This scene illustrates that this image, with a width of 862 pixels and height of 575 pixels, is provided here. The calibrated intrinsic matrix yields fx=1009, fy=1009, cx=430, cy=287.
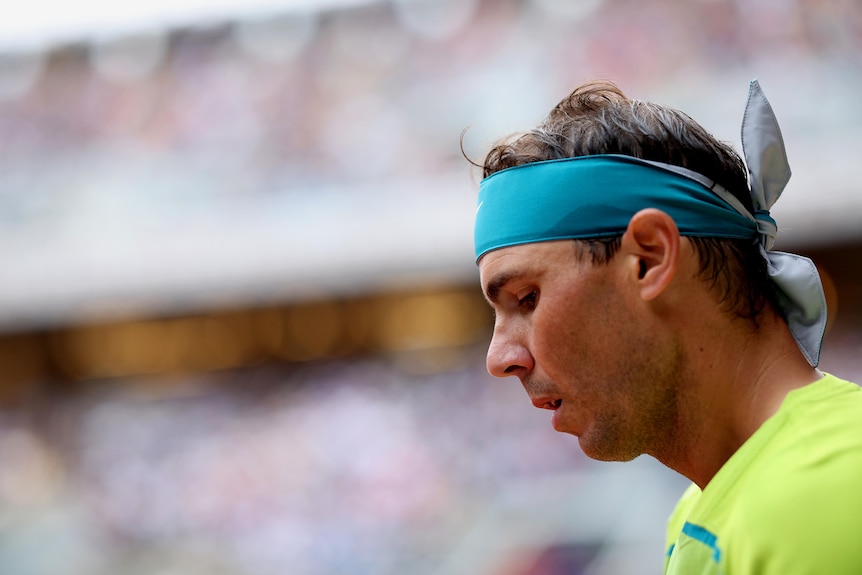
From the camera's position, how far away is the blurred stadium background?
6.55 meters

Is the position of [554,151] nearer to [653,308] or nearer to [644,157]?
[644,157]

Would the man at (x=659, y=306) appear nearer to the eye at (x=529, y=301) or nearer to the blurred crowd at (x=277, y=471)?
the eye at (x=529, y=301)

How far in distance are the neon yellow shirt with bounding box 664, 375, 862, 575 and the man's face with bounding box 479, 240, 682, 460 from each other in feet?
0.33

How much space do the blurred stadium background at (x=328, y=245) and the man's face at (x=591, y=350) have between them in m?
4.99

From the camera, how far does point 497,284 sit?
3.50 ft

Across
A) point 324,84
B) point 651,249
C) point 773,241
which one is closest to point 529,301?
point 651,249

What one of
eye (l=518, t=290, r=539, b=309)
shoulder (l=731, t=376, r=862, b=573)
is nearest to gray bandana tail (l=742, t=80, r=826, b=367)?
shoulder (l=731, t=376, r=862, b=573)

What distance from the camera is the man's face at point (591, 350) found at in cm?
101

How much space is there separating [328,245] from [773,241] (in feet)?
20.5

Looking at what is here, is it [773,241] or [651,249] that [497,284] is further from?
[773,241]

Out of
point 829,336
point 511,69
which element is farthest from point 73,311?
point 829,336

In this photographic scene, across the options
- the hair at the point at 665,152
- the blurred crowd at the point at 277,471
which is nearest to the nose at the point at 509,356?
the hair at the point at 665,152

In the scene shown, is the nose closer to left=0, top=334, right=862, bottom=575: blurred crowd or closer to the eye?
A: the eye

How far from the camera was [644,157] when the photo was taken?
3.49ft
